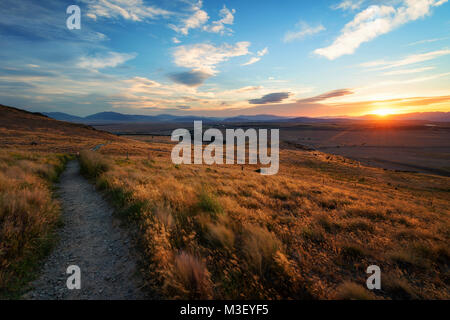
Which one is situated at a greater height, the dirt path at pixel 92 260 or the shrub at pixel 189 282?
the shrub at pixel 189 282

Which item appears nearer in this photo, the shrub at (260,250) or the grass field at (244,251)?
the grass field at (244,251)

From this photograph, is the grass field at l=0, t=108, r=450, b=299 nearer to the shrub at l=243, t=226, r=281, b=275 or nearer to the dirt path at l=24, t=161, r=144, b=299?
the shrub at l=243, t=226, r=281, b=275

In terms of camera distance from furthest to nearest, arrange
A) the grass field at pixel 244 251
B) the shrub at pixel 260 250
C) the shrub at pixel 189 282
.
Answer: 1. the shrub at pixel 260 250
2. the grass field at pixel 244 251
3. the shrub at pixel 189 282

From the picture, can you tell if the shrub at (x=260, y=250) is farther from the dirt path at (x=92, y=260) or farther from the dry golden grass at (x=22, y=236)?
the dry golden grass at (x=22, y=236)

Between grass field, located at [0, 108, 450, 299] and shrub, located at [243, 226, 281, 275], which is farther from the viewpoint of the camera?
shrub, located at [243, 226, 281, 275]

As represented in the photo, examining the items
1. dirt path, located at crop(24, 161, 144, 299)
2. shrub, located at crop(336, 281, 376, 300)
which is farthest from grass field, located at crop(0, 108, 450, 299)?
dirt path, located at crop(24, 161, 144, 299)

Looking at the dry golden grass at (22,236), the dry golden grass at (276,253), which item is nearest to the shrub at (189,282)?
the dry golden grass at (276,253)

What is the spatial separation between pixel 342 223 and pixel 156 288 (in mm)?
6382

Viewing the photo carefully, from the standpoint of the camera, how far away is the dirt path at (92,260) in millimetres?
3271

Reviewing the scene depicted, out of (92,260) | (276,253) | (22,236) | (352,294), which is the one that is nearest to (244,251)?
(276,253)

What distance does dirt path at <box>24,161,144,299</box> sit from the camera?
3.27 meters

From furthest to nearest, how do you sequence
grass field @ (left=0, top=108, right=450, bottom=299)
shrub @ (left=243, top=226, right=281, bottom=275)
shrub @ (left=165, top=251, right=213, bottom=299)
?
shrub @ (left=243, top=226, right=281, bottom=275) → grass field @ (left=0, top=108, right=450, bottom=299) → shrub @ (left=165, top=251, right=213, bottom=299)

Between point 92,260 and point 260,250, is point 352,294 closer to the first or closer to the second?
point 260,250
